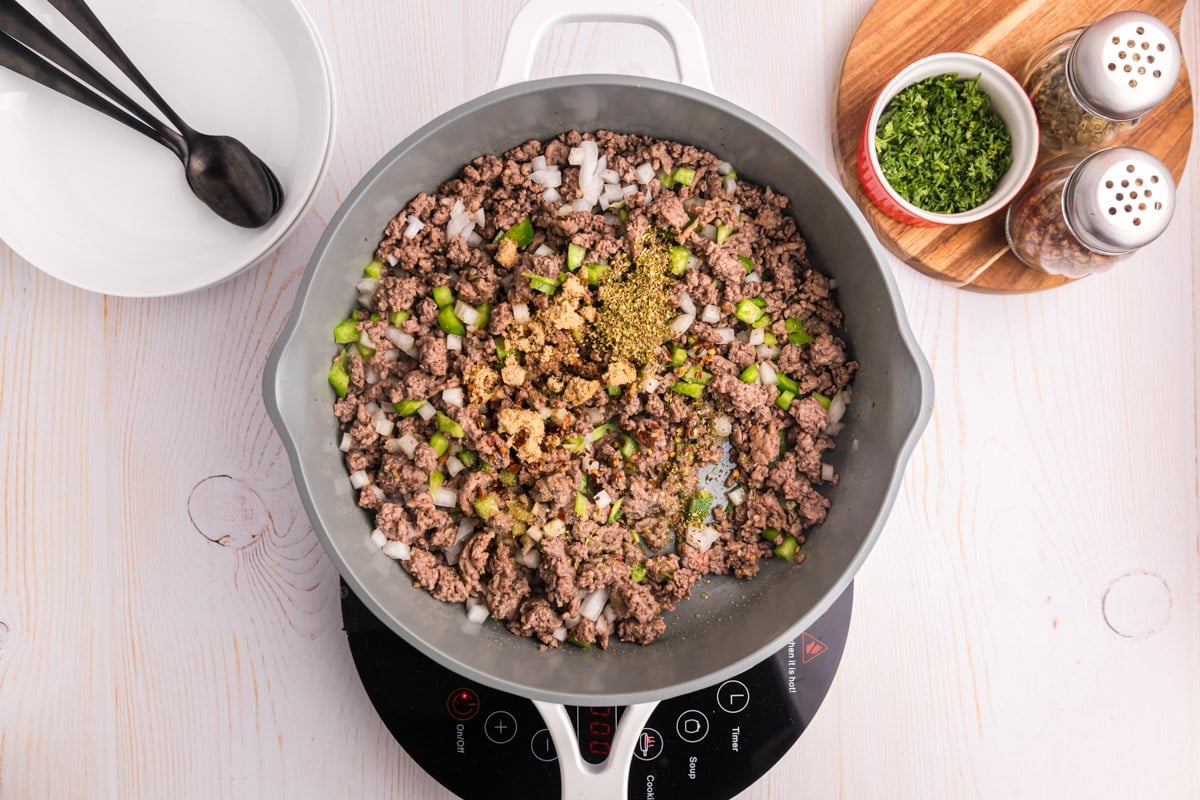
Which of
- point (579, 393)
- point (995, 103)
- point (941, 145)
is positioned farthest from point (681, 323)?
point (995, 103)

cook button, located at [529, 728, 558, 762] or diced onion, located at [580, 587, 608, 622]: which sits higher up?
diced onion, located at [580, 587, 608, 622]

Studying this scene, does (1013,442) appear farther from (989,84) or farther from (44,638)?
(44,638)

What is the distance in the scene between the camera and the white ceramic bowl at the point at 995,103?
1230 mm

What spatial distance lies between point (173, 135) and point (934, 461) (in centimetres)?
140

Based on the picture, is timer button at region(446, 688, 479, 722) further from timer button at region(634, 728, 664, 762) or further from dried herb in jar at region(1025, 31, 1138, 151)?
dried herb in jar at region(1025, 31, 1138, 151)

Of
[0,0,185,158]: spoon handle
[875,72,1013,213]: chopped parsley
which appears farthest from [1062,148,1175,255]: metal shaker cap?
[0,0,185,158]: spoon handle

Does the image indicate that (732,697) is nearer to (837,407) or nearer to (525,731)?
(525,731)

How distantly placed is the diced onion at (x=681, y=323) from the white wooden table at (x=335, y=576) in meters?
0.40

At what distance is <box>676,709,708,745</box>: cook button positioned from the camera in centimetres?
127

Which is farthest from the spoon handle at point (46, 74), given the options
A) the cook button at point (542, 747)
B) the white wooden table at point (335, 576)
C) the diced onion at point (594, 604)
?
the cook button at point (542, 747)

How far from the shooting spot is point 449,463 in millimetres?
1248

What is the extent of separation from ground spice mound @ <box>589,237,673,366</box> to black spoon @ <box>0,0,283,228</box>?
22.5 inches

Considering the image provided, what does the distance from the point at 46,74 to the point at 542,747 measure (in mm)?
1327

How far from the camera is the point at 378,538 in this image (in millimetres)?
1209
